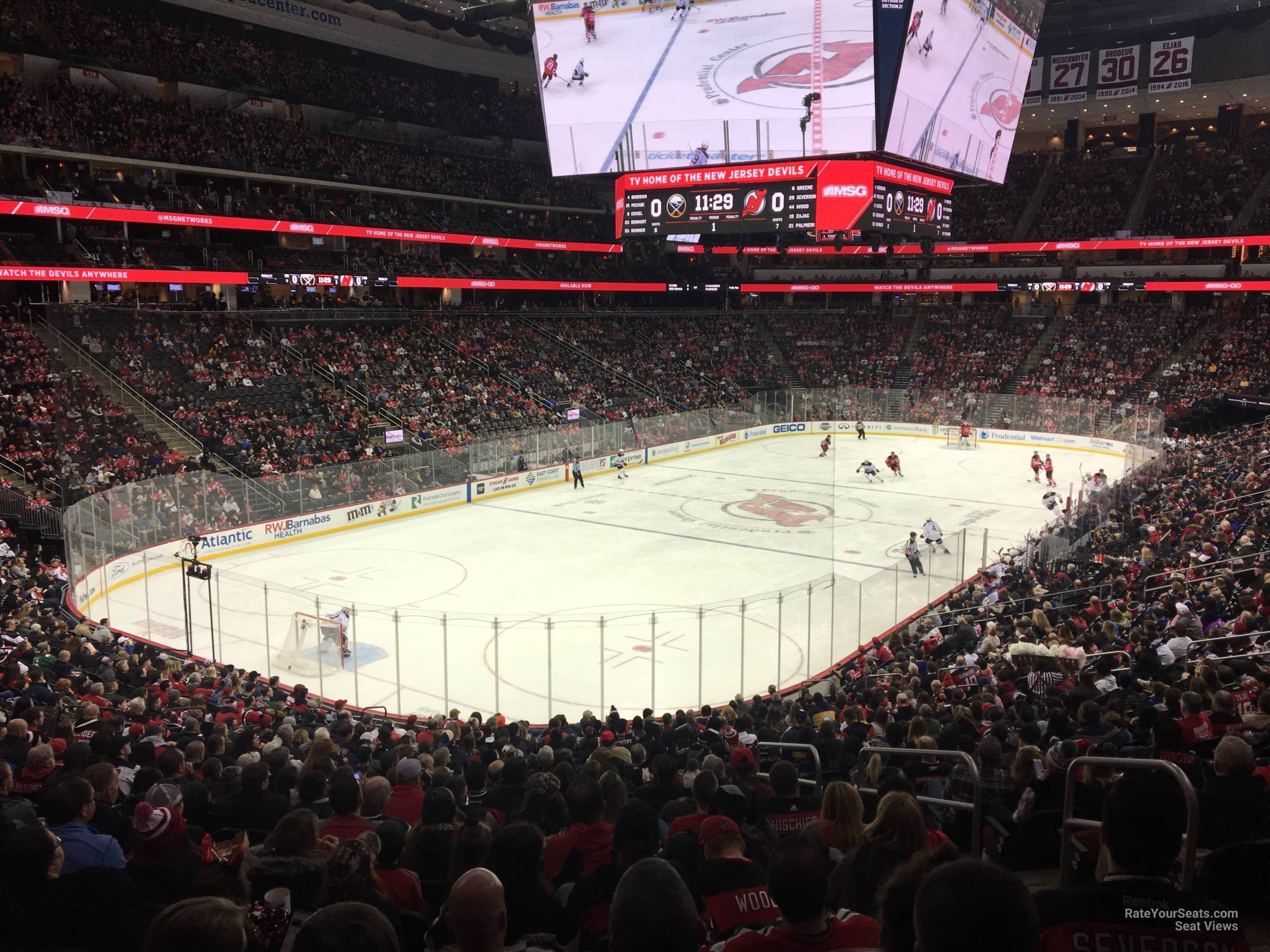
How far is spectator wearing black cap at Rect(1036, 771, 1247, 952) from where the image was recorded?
2.59 metres

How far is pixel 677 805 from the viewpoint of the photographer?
20.4 ft

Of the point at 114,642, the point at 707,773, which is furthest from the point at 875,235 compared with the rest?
the point at 707,773

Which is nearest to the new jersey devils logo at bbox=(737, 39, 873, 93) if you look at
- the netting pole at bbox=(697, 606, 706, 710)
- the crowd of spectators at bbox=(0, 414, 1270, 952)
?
the netting pole at bbox=(697, 606, 706, 710)

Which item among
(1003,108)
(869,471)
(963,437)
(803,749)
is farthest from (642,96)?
(963,437)

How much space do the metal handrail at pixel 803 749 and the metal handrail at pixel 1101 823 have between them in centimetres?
219

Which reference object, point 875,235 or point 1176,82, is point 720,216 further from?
point 1176,82

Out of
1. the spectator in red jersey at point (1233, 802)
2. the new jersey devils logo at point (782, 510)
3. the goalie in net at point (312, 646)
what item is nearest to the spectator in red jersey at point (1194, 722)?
the spectator in red jersey at point (1233, 802)

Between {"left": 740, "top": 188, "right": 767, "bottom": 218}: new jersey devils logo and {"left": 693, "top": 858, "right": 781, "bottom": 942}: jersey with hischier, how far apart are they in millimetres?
19924

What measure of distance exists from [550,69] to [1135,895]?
24.3 m

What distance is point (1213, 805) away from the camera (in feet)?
14.6

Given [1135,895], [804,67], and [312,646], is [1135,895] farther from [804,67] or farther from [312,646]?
[804,67]

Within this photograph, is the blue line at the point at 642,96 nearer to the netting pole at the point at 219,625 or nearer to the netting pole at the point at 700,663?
the netting pole at the point at 700,663

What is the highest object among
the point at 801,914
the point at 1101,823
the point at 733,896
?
the point at 801,914

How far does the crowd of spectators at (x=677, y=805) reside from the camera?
111 inches
